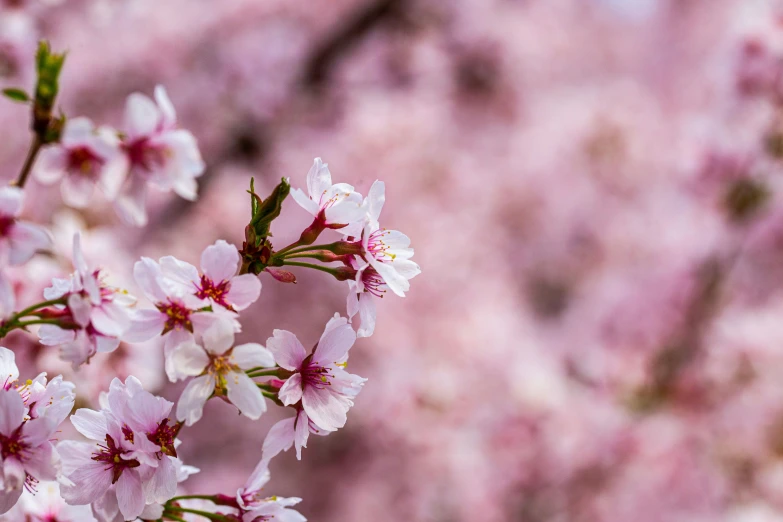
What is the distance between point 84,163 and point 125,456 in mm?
328

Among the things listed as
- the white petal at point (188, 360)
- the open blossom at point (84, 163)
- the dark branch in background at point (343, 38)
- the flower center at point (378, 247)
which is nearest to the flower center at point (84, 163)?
the open blossom at point (84, 163)

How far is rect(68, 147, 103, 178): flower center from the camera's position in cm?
76

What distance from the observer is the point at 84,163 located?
2.51ft

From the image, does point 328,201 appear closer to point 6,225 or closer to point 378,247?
point 378,247

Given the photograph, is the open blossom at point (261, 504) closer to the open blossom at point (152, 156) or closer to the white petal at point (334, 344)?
the white petal at point (334, 344)

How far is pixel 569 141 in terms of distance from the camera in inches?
211

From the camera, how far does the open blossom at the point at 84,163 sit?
728mm

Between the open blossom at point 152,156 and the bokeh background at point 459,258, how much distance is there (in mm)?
1429

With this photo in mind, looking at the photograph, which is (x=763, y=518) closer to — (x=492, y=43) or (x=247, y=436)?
(x=247, y=436)

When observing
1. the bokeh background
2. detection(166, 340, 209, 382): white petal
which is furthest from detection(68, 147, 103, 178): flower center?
the bokeh background

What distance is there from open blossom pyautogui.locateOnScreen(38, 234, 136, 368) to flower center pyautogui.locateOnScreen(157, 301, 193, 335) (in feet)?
0.13

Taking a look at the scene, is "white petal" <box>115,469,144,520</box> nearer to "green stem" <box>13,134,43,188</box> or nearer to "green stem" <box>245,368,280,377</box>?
"green stem" <box>245,368,280,377</box>

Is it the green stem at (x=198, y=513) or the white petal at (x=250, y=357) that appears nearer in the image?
the white petal at (x=250, y=357)

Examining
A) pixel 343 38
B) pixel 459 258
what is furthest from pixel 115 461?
pixel 459 258
